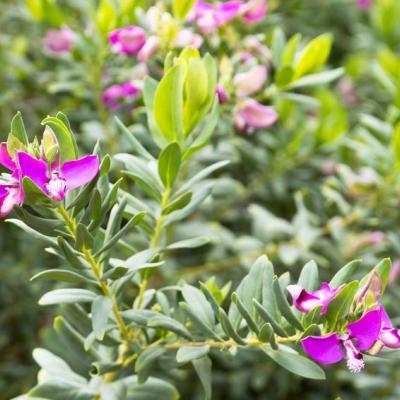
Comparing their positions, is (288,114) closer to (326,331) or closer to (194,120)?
(194,120)

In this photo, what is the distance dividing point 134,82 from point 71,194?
1.86 ft

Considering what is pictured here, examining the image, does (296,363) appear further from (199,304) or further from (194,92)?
(194,92)

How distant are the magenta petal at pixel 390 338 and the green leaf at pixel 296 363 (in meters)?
0.10

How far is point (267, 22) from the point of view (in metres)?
1.73

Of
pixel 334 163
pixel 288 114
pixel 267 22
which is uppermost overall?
pixel 267 22

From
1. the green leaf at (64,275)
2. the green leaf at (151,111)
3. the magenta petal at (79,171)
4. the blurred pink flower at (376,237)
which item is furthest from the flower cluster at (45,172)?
the blurred pink flower at (376,237)

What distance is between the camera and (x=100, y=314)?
835 mm

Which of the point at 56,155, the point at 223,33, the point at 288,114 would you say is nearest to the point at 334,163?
the point at 288,114

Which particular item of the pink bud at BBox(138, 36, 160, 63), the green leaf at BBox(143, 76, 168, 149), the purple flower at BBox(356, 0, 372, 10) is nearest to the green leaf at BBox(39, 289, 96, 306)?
the green leaf at BBox(143, 76, 168, 149)

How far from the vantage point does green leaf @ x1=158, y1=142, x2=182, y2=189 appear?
879 mm

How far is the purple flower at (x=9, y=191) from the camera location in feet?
2.37

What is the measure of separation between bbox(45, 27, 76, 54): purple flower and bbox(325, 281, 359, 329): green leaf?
0.99 m

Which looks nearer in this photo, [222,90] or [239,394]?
[222,90]

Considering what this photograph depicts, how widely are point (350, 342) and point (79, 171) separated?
0.36 meters
